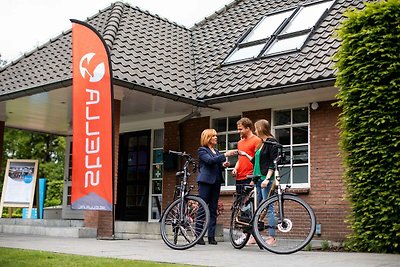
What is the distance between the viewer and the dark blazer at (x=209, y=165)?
26.6ft

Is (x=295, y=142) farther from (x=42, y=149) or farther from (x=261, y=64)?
(x=42, y=149)

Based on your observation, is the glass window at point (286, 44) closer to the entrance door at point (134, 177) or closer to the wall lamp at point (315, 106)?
the wall lamp at point (315, 106)

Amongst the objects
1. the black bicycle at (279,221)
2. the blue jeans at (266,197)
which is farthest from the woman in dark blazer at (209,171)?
the black bicycle at (279,221)

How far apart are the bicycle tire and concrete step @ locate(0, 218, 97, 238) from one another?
12.2 feet

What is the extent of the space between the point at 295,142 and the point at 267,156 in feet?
12.7

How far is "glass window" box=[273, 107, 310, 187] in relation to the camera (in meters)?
11.3

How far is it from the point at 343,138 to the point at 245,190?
1.70m

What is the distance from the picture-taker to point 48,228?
11.1 m

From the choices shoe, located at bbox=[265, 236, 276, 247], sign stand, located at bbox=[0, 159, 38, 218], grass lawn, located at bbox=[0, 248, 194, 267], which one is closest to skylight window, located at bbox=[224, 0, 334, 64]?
shoe, located at bbox=[265, 236, 276, 247]

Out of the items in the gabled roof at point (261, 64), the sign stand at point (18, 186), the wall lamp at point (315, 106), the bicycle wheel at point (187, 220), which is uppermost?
the gabled roof at point (261, 64)

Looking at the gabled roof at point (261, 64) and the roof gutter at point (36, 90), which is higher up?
the gabled roof at point (261, 64)

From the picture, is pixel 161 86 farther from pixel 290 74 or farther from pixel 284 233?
pixel 284 233

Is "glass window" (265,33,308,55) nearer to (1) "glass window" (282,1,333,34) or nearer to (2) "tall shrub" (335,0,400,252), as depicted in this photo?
(1) "glass window" (282,1,333,34)

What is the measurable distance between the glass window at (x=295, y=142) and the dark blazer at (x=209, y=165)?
3.06 metres
